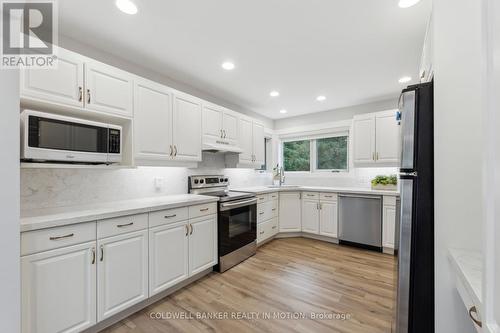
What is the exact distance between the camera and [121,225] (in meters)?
1.79

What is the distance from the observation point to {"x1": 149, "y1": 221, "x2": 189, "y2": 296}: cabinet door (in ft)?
6.61

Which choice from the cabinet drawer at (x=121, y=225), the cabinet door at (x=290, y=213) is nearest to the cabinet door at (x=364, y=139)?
the cabinet door at (x=290, y=213)

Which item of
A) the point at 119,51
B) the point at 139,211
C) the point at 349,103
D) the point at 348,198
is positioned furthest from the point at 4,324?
the point at 349,103

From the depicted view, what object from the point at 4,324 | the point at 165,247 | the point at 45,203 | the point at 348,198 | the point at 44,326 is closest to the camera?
the point at 4,324

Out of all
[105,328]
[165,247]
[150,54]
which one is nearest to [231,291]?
[165,247]

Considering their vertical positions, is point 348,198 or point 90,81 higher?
point 90,81

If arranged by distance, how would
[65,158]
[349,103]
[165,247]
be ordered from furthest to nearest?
[349,103]
[165,247]
[65,158]

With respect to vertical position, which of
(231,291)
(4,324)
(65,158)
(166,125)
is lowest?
(231,291)

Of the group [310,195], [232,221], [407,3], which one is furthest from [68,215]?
[310,195]

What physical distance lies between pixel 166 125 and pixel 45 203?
4.20 feet

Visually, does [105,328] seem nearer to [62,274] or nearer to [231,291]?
[62,274]

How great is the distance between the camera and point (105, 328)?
5.71ft

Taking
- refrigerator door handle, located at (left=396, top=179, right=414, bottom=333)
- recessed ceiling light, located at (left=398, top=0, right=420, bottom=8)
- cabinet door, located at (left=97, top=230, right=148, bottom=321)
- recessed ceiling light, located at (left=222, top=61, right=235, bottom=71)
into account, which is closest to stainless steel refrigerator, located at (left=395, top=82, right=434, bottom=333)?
refrigerator door handle, located at (left=396, top=179, right=414, bottom=333)

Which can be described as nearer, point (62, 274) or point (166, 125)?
point (62, 274)
